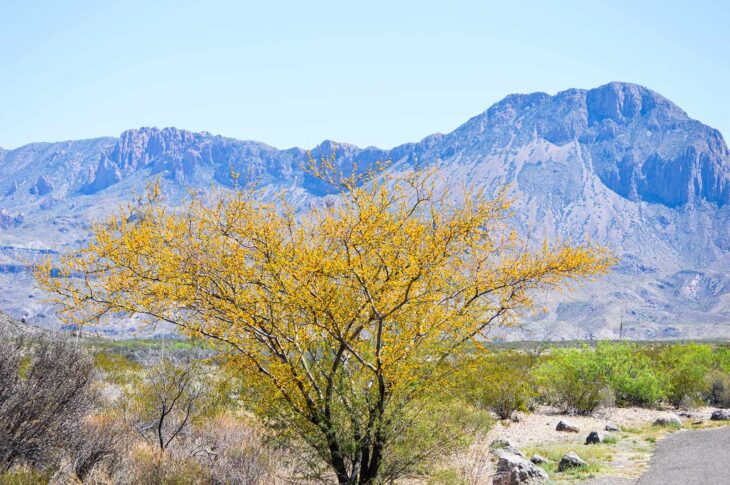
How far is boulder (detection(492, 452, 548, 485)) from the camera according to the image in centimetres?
1208

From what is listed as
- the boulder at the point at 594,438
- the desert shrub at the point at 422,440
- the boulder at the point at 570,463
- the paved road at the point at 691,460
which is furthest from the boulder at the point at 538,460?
the desert shrub at the point at 422,440

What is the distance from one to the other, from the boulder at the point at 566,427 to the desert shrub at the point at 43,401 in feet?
48.7

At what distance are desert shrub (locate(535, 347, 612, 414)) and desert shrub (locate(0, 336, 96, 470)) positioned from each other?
62.4ft

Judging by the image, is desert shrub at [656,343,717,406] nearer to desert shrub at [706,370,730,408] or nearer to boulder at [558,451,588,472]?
desert shrub at [706,370,730,408]

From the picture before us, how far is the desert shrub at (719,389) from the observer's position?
27.8 m

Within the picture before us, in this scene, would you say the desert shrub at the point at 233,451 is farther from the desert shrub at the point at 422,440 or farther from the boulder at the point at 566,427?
the boulder at the point at 566,427

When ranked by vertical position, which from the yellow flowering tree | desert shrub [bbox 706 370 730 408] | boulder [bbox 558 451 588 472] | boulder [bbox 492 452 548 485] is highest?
the yellow flowering tree

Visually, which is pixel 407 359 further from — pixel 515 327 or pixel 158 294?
pixel 158 294

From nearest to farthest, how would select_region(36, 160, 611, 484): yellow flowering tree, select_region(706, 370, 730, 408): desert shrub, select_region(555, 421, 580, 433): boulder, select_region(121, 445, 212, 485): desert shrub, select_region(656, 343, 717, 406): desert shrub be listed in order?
select_region(36, 160, 611, 484): yellow flowering tree < select_region(121, 445, 212, 485): desert shrub < select_region(555, 421, 580, 433): boulder < select_region(656, 343, 717, 406): desert shrub < select_region(706, 370, 730, 408): desert shrub

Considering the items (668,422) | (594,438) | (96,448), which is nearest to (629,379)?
(668,422)

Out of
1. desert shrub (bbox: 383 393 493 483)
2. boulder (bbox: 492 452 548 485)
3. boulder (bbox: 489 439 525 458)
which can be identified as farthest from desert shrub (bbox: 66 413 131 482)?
boulder (bbox: 489 439 525 458)

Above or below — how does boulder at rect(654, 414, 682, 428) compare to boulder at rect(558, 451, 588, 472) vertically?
below

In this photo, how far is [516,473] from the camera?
39.8 ft

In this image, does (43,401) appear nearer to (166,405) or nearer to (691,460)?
(166,405)
